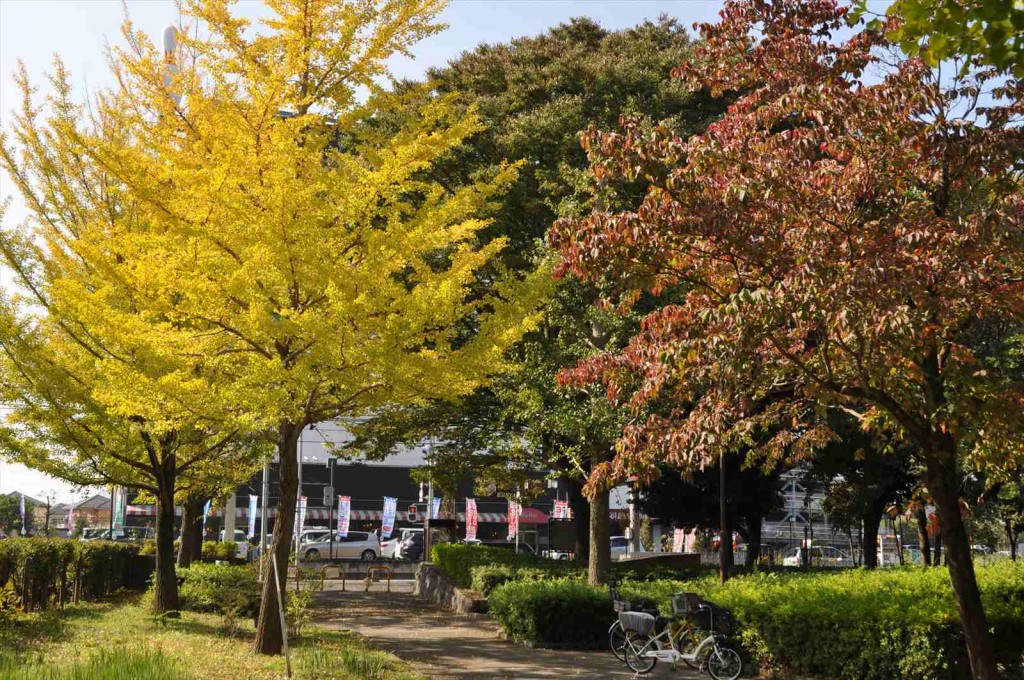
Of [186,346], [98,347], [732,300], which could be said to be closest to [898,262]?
[732,300]

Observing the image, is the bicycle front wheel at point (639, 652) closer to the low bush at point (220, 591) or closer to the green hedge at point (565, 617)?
the green hedge at point (565, 617)

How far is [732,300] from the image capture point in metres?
7.37

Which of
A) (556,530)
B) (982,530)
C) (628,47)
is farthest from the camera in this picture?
(982,530)

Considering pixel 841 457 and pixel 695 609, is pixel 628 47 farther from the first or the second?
pixel 695 609

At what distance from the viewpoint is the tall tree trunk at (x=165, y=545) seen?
15719 mm

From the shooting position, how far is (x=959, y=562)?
8.24 metres

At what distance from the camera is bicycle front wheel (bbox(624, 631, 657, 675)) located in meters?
11.8

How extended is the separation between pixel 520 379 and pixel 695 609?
774 centimetres

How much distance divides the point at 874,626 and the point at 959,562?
2.47 metres

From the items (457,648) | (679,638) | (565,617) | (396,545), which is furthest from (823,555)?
(679,638)

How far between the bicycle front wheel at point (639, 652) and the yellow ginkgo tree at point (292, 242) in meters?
3.89

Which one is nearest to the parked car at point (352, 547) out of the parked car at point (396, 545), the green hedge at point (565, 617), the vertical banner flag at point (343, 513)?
the parked car at point (396, 545)

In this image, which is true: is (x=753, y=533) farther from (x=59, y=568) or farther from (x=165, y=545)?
(x=59, y=568)

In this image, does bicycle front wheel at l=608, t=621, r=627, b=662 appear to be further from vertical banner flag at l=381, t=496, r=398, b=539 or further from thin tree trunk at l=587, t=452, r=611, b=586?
vertical banner flag at l=381, t=496, r=398, b=539
